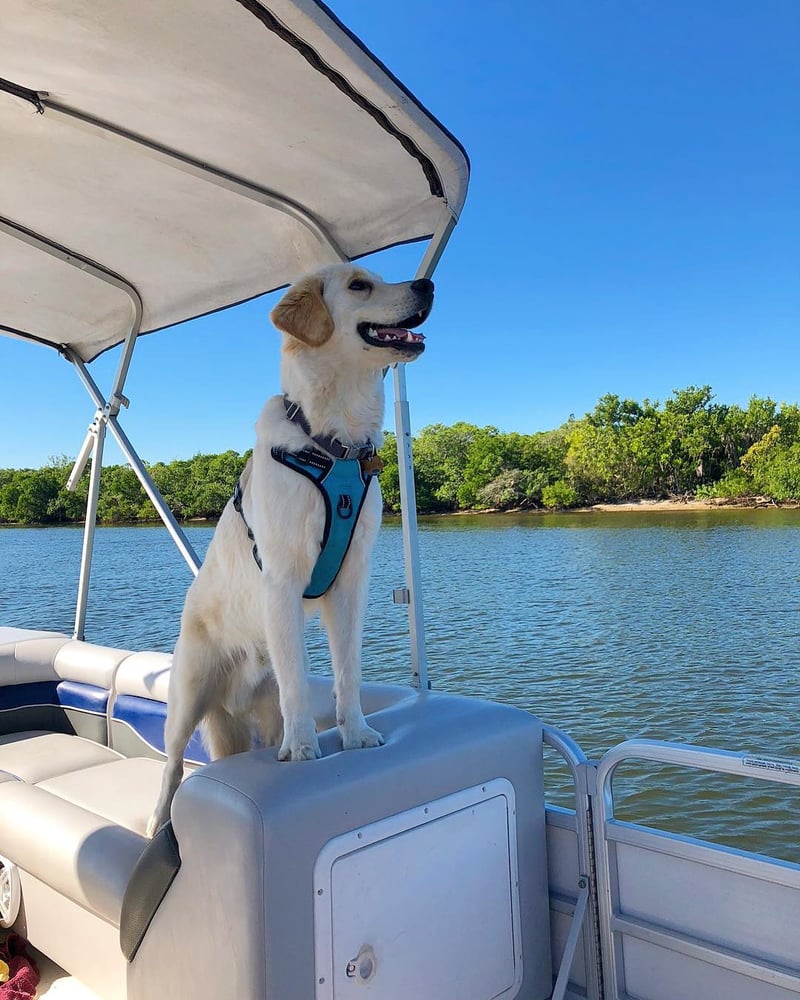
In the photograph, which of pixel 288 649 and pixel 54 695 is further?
pixel 54 695

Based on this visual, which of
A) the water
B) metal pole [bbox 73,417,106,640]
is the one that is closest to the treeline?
the water

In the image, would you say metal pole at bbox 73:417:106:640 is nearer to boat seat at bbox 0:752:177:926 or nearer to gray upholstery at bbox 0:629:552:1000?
boat seat at bbox 0:752:177:926

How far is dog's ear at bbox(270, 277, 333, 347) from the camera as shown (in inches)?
74.3

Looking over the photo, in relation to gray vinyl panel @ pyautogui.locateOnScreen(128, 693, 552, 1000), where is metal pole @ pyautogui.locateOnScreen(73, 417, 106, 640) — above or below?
above

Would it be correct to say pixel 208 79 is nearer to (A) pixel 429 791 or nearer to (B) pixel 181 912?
(A) pixel 429 791

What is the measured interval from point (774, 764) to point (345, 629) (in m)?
1.01

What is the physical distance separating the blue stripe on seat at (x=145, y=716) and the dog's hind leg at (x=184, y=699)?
0.80 meters

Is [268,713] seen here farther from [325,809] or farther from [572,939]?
[572,939]

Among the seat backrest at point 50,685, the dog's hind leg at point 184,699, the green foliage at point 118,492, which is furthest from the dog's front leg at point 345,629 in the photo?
the green foliage at point 118,492

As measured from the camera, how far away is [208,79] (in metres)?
1.91

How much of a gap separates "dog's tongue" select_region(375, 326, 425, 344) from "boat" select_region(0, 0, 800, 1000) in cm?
50

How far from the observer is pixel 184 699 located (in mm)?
2219

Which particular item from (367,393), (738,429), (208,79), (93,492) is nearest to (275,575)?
(367,393)

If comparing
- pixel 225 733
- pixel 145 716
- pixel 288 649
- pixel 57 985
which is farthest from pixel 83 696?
pixel 288 649
